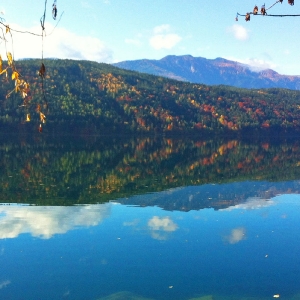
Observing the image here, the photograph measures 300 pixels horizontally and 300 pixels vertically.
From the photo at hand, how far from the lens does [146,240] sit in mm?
21625

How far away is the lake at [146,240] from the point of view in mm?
15594

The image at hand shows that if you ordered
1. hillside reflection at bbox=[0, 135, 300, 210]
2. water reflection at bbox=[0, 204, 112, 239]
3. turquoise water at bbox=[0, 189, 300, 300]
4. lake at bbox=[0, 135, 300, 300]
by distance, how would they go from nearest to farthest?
turquoise water at bbox=[0, 189, 300, 300], lake at bbox=[0, 135, 300, 300], water reflection at bbox=[0, 204, 112, 239], hillside reflection at bbox=[0, 135, 300, 210]

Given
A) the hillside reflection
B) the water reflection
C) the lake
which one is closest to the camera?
the lake

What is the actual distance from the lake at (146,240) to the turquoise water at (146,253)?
0.17 feet

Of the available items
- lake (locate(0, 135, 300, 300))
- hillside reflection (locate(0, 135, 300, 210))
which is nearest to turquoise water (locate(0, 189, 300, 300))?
lake (locate(0, 135, 300, 300))

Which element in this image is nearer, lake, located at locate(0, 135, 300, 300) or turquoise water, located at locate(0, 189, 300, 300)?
turquoise water, located at locate(0, 189, 300, 300)

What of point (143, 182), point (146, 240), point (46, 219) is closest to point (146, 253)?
point (146, 240)

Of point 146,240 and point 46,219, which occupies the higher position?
point 46,219

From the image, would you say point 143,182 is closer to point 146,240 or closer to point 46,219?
point 46,219

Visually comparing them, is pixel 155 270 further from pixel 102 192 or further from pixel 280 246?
pixel 102 192

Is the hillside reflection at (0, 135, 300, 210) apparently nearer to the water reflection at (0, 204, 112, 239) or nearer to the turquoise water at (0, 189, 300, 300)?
the water reflection at (0, 204, 112, 239)

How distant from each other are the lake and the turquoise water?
5cm

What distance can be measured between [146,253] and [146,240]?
216 centimetres

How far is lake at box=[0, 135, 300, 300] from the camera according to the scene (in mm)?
15594
